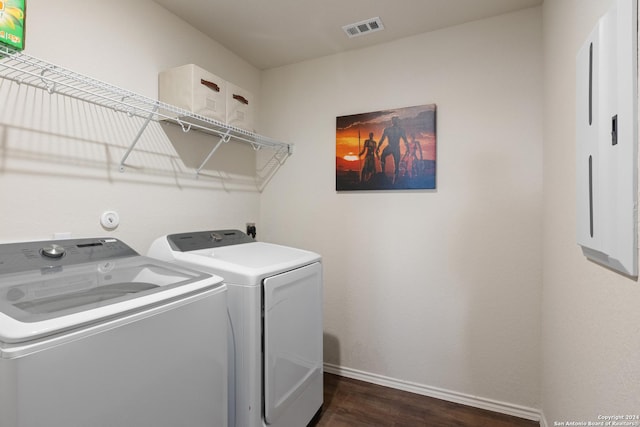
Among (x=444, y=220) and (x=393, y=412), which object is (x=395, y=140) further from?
(x=393, y=412)

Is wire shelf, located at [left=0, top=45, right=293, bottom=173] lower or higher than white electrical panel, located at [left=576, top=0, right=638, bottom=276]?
higher

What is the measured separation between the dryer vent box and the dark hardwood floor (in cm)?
204

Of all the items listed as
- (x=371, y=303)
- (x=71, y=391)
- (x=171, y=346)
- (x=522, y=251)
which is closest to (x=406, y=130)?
(x=522, y=251)

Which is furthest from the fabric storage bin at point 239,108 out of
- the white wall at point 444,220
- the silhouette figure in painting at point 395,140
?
the silhouette figure in painting at point 395,140

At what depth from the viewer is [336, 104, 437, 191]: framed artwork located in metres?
2.20

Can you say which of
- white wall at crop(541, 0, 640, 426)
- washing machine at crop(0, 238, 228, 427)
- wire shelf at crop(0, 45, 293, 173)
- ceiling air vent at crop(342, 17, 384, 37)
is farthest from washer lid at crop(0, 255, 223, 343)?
ceiling air vent at crop(342, 17, 384, 37)

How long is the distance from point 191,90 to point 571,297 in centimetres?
214

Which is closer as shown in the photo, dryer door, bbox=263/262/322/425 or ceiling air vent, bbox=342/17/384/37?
dryer door, bbox=263/262/322/425

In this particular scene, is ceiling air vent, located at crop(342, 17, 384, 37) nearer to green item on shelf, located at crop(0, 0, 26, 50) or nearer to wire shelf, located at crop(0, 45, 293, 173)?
wire shelf, located at crop(0, 45, 293, 173)

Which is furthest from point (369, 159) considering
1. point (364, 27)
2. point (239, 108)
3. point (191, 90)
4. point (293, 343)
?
point (293, 343)

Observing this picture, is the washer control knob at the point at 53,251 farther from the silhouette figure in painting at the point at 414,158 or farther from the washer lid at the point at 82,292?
the silhouette figure in painting at the point at 414,158

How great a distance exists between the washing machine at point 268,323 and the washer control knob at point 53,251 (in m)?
0.44

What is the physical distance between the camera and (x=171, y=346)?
100 centimetres

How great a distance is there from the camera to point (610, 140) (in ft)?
2.90
